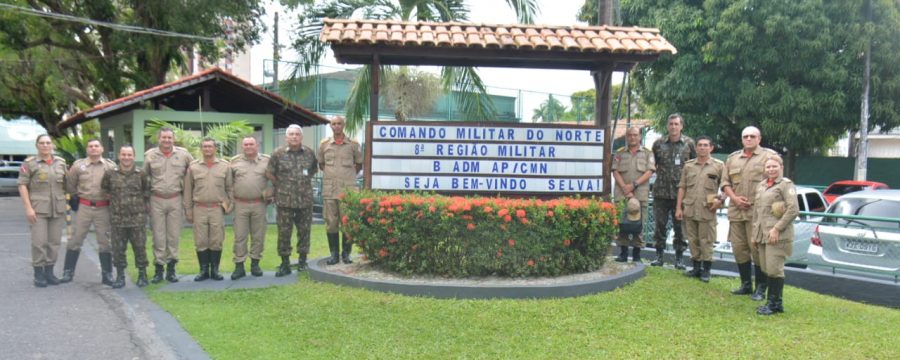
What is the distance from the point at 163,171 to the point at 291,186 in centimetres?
144

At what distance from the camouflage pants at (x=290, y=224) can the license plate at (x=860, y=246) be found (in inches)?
242

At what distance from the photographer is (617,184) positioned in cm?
853

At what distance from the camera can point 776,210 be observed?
6293 millimetres

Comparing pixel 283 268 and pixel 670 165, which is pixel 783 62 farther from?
pixel 283 268

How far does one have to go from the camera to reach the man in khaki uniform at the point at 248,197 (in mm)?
8000

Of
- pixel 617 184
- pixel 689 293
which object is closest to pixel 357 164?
pixel 617 184

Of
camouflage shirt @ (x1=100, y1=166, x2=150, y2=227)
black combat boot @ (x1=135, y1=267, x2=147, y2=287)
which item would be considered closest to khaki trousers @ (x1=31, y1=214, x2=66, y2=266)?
camouflage shirt @ (x1=100, y1=166, x2=150, y2=227)

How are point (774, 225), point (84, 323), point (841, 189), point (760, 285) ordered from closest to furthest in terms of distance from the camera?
point (84, 323) < point (774, 225) < point (760, 285) < point (841, 189)

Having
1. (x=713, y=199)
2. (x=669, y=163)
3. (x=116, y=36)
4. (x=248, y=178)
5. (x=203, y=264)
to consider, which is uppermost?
(x=116, y=36)

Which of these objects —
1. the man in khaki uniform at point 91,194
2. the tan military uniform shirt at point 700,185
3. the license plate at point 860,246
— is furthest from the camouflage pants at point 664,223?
the man in khaki uniform at point 91,194

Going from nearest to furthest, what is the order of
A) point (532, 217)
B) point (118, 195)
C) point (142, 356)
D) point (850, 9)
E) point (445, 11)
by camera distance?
point (142, 356) < point (532, 217) < point (118, 195) < point (445, 11) < point (850, 9)

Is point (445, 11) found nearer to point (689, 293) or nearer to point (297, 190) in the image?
point (297, 190)

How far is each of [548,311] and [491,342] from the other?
1.09m

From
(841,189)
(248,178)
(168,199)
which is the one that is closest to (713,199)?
(248,178)
